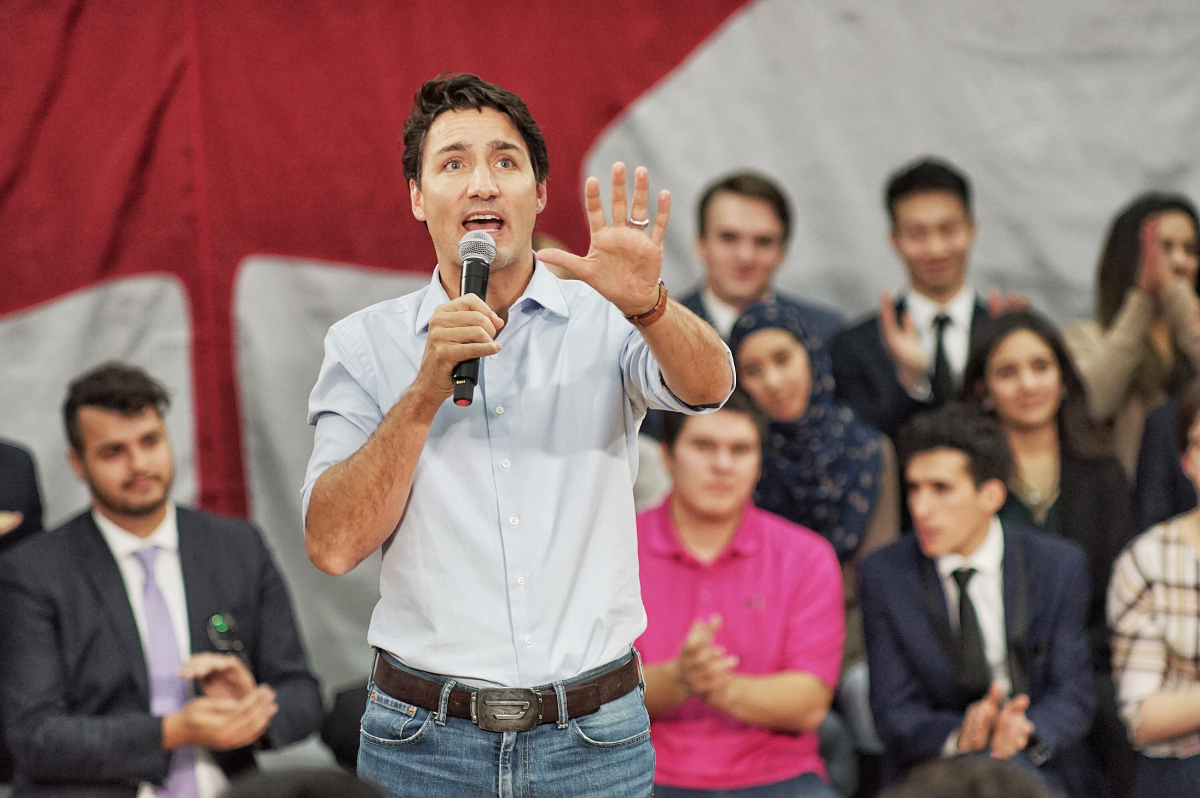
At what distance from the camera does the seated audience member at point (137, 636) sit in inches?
118

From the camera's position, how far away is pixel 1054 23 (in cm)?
440

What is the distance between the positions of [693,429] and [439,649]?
159 centimetres

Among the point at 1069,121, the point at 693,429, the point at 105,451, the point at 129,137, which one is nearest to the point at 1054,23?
the point at 1069,121

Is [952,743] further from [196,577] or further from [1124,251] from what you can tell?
[196,577]

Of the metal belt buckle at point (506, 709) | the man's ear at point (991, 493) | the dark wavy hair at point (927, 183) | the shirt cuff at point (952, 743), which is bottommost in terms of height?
the shirt cuff at point (952, 743)

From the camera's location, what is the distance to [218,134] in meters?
3.90

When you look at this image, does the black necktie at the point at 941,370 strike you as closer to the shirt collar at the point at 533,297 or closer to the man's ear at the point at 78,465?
the shirt collar at the point at 533,297

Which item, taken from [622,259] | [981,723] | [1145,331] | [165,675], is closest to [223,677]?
[165,675]

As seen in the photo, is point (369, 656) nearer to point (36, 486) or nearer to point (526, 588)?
point (36, 486)

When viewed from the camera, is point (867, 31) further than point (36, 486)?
Yes

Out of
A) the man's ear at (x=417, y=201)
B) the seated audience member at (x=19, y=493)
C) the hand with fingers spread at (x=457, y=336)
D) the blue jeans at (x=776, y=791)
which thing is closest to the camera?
the hand with fingers spread at (x=457, y=336)

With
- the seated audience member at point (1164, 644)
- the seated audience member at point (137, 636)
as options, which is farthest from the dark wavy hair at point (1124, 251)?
the seated audience member at point (137, 636)

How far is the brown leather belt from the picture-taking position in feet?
5.72

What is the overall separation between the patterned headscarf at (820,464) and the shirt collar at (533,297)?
1.71 m
